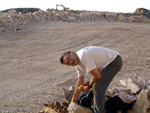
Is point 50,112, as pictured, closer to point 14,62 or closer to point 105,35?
point 14,62

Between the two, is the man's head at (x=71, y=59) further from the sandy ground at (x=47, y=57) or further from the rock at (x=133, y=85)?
the rock at (x=133, y=85)

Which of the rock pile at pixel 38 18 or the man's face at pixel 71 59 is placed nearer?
the man's face at pixel 71 59

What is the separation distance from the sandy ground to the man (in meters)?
1.44

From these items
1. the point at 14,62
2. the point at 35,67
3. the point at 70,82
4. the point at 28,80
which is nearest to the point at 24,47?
the point at 14,62

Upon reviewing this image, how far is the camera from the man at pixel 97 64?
360 centimetres

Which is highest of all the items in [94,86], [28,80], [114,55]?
[114,55]

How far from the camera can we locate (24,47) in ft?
36.2

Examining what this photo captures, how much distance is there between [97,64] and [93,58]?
0.16 meters

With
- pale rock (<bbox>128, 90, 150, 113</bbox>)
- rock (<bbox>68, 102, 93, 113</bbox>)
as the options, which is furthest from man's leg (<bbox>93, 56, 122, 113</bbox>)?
pale rock (<bbox>128, 90, 150, 113</bbox>)

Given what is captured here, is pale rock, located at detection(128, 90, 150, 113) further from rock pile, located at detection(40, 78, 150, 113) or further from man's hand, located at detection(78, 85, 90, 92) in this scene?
man's hand, located at detection(78, 85, 90, 92)

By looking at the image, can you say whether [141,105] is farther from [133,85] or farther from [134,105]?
[133,85]

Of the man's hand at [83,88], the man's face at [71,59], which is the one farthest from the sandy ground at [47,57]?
the man's face at [71,59]

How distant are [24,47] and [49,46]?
1192mm

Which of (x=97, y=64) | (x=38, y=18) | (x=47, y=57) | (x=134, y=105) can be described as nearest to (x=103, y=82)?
(x=97, y=64)
